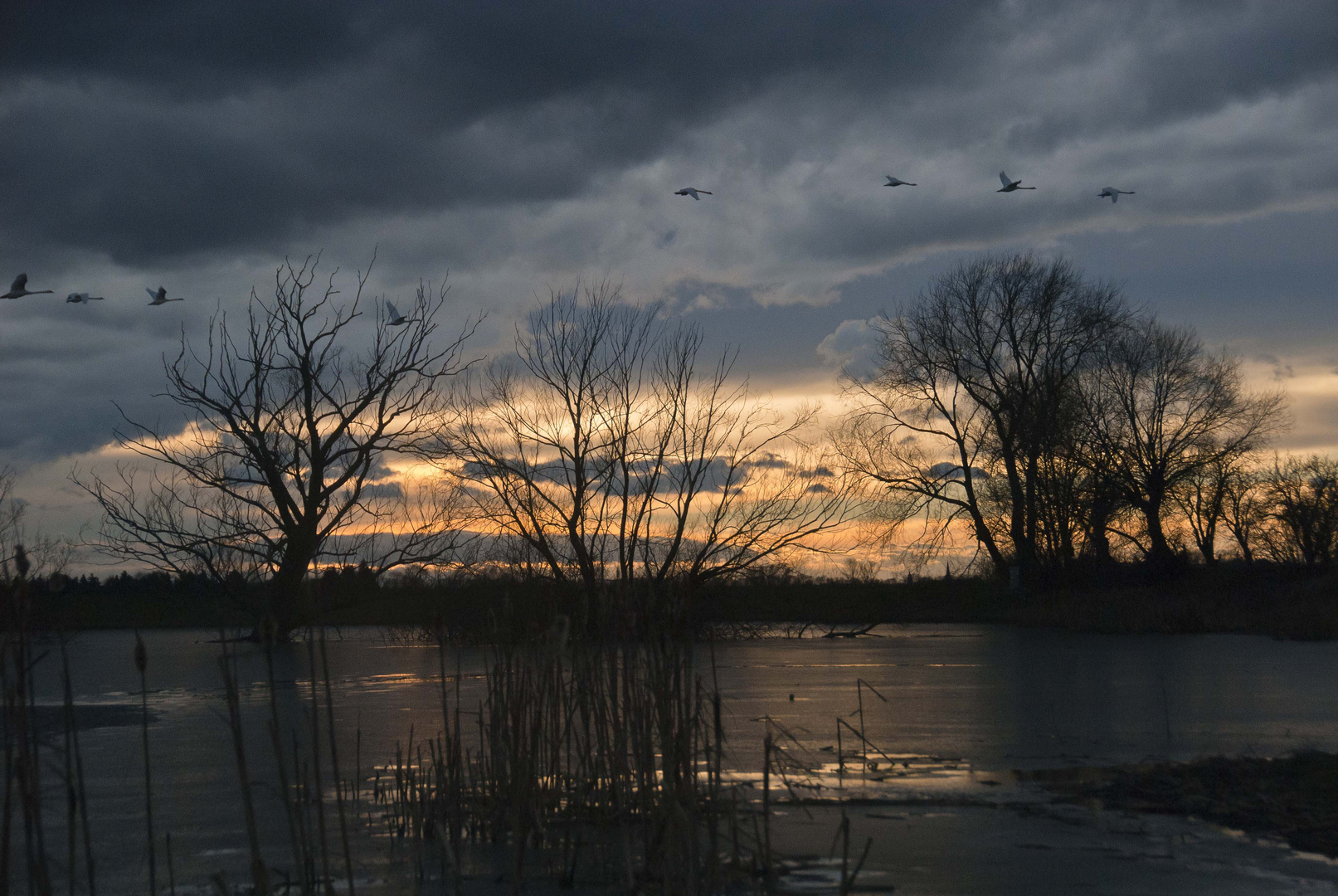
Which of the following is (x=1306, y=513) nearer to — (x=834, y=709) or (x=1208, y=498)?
(x=1208, y=498)

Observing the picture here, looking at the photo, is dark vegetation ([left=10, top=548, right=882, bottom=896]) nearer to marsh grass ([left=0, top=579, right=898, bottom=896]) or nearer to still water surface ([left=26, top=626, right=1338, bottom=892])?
marsh grass ([left=0, top=579, right=898, bottom=896])

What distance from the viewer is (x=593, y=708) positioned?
4.32m

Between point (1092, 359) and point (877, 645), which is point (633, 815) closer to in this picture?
point (877, 645)

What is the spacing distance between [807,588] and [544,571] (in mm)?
8336

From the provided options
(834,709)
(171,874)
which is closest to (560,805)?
(171,874)

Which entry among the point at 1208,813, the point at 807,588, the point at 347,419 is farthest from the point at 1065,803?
the point at 807,588

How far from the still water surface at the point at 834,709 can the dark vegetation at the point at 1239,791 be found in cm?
53

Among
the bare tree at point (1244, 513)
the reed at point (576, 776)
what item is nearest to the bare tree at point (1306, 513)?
the bare tree at point (1244, 513)

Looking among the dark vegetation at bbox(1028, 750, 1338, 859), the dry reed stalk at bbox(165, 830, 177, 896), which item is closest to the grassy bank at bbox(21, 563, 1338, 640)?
the dark vegetation at bbox(1028, 750, 1338, 859)

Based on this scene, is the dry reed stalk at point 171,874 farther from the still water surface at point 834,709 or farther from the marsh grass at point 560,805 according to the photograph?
the still water surface at point 834,709

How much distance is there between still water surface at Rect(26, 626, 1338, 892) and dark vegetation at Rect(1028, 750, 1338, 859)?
1.75ft

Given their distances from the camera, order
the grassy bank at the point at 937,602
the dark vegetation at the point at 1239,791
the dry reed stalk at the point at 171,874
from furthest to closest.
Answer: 1. the grassy bank at the point at 937,602
2. the dark vegetation at the point at 1239,791
3. the dry reed stalk at the point at 171,874

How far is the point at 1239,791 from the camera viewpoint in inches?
183

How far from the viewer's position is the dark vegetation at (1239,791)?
13.4 feet
